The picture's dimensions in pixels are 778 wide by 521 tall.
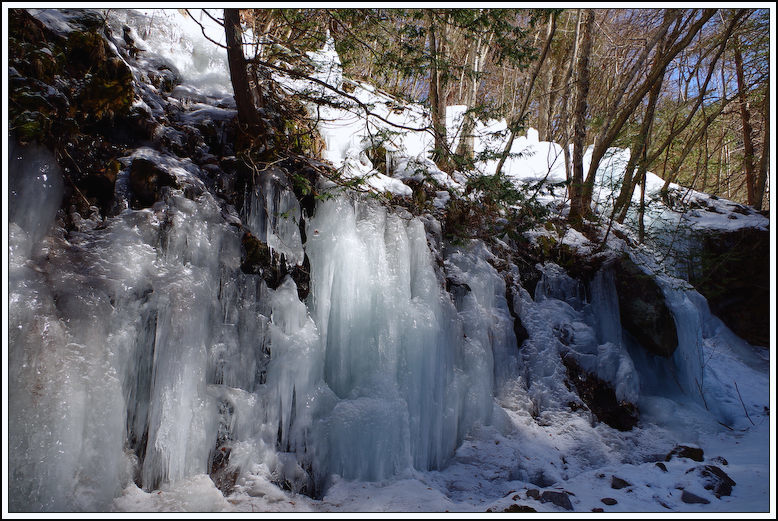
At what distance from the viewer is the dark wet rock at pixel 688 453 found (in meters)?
3.85

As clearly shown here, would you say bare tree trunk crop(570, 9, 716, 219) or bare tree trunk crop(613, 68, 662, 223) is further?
bare tree trunk crop(613, 68, 662, 223)

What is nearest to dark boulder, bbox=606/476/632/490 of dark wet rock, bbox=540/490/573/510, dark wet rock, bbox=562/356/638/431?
dark wet rock, bbox=540/490/573/510

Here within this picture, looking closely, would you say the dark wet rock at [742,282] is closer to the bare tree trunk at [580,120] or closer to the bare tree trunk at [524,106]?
the bare tree trunk at [580,120]

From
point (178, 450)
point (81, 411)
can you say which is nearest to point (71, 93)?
point (81, 411)

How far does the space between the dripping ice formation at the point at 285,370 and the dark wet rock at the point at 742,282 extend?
280 centimetres

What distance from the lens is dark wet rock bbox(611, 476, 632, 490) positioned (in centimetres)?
324

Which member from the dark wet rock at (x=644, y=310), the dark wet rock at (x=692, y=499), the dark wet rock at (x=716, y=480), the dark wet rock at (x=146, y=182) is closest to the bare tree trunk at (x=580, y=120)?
the dark wet rock at (x=644, y=310)

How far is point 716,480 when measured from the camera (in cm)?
323

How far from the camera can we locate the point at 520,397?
446 cm

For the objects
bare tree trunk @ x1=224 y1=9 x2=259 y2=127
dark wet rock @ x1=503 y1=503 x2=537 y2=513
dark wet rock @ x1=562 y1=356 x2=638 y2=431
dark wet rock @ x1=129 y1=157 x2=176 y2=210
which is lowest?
dark wet rock @ x1=503 y1=503 x2=537 y2=513

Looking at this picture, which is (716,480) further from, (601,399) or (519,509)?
(519,509)

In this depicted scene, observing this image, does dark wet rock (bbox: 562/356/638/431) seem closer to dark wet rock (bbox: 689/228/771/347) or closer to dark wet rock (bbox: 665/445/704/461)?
dark wet rock (bbox: 665/445/704/461)

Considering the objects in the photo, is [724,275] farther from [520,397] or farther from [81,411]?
[81,411]

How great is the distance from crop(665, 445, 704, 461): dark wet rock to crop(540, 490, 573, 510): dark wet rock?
62.6 inches
